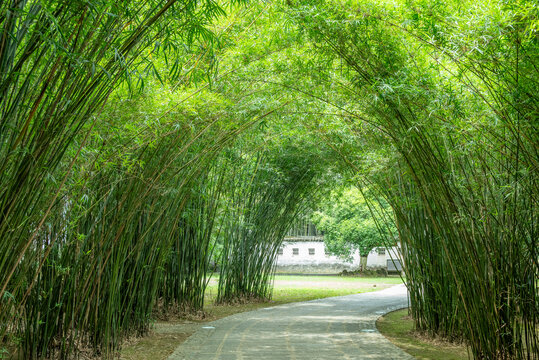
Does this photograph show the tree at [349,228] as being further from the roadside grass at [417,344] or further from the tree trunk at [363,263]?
the roadside grass at [417,344]

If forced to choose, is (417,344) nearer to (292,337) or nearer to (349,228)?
(292,337)

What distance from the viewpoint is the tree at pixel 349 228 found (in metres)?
20.4

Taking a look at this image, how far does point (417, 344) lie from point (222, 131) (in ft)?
10.1

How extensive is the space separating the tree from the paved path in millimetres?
12246

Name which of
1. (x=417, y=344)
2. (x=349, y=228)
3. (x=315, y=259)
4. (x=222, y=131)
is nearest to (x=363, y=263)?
(x=349, y=228)

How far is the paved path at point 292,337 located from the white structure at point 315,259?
49.3 feet

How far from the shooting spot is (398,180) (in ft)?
19.0

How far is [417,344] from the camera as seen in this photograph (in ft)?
17.3

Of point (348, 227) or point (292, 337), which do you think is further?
point (348, 227)

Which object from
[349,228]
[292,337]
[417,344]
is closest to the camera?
[417,344]

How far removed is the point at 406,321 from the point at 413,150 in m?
3.98

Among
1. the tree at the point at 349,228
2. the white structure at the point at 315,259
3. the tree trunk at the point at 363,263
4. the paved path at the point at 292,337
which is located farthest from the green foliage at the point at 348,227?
the paved path at the point at 292,337

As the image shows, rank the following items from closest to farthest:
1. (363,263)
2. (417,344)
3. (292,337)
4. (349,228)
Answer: (417,344)
(292,337)
(349,228)
(363,263)

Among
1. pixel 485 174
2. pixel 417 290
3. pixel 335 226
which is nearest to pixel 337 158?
pixel 417 290
